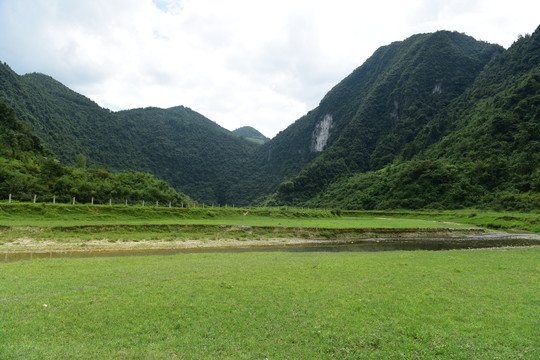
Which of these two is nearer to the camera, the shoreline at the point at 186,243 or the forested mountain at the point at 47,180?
the shoreline at the point at 186,243

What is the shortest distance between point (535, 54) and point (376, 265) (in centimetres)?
18171

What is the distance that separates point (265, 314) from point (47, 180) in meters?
55.0

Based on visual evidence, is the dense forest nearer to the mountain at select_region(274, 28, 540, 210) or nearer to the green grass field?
the mountain at select_region(274, 28, 540, 210)

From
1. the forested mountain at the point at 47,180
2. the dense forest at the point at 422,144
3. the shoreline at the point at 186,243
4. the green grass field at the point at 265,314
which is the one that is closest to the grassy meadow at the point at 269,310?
the green grass field at the point at 265,314

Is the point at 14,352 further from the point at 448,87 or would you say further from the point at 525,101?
the point at 448,87

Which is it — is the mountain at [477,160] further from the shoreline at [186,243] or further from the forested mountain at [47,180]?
the forested mountain at [47,180]

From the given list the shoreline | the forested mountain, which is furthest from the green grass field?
the forested mountain

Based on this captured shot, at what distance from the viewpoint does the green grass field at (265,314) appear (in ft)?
23.0

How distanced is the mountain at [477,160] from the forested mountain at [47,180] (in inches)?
3094

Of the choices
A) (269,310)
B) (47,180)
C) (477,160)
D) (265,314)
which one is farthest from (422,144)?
(265,314)

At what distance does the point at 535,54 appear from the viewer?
440 feet

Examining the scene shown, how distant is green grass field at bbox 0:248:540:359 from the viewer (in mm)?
7023

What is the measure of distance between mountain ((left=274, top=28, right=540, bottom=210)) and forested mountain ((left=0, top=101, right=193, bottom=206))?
78.6 meters

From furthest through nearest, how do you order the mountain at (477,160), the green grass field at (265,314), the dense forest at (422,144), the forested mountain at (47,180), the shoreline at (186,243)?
the dense forest at (422,144) → the mountain at (477,160) → the forested mountain at (47,180) → the shoreline at (186,243) → the green grass field at (265,314)
